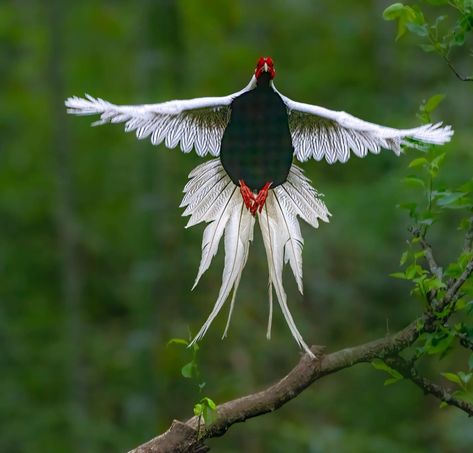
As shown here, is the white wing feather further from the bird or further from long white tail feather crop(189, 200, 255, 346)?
long white tail feather crop(189, 200, 255, 346)

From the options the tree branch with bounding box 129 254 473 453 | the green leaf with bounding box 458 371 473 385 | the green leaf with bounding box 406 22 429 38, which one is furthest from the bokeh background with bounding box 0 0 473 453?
the tree branch with bounding box 129 254 473 453

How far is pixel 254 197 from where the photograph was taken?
9.77ft

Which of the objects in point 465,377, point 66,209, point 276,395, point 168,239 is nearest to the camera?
point 276,395

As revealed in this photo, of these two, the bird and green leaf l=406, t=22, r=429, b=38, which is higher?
green leaf l=406, t=22, r=429, b=38

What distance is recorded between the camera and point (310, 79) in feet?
32.2

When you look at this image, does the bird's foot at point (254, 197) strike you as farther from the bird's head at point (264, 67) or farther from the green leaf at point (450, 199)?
the green leaf at point (450, 199)

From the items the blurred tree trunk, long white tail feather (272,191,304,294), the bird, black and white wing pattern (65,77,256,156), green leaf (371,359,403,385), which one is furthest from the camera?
the blurred tree trunk

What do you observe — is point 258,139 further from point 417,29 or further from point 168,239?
point 168,239

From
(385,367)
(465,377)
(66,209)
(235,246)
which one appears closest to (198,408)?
(235,246)

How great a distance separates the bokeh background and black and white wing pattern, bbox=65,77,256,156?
408cm

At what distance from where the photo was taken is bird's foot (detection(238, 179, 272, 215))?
2.97 meters

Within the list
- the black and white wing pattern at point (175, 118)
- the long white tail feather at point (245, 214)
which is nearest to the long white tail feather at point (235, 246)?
the long white tail feather at point (245, 214)

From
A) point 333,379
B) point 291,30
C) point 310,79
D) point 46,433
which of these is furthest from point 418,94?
point 46,433

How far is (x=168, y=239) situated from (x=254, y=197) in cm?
478
